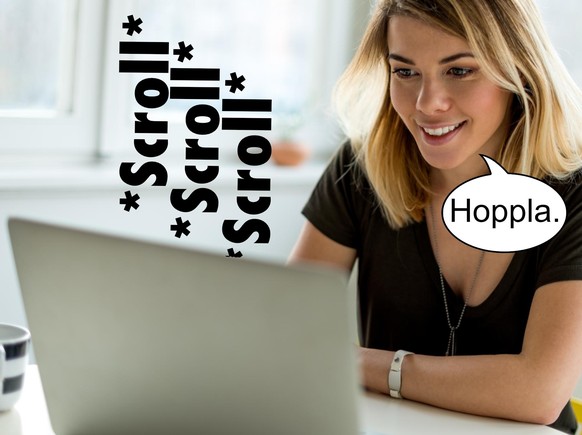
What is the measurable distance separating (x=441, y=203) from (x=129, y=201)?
1.13m

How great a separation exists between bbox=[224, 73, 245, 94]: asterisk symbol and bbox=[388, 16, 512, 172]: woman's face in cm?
135

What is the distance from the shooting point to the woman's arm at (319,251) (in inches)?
73.1

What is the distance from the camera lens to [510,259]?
171 cm

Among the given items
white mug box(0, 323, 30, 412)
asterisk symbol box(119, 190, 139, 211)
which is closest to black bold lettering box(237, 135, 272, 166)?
asterisk symbol box(119, 190, 139, 211)

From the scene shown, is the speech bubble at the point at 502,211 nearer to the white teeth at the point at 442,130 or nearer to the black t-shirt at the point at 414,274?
the black t-shirt at the point at 414,274

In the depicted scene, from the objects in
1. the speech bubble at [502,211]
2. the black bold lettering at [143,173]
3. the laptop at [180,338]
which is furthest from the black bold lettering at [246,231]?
the laptop at [180,338]

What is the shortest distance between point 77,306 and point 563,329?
0.81m

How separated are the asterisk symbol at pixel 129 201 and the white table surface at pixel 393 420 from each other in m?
1.20

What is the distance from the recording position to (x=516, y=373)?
1.48 meters

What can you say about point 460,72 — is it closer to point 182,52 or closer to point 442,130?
point 442,130

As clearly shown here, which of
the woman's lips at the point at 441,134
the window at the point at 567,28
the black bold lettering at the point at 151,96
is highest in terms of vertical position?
the window at the point at 567,28

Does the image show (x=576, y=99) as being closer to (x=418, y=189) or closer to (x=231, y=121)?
(x=418, y=189)

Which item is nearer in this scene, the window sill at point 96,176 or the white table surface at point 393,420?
the white table surface at point 393,420

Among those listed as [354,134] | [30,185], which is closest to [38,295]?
[354,134]
